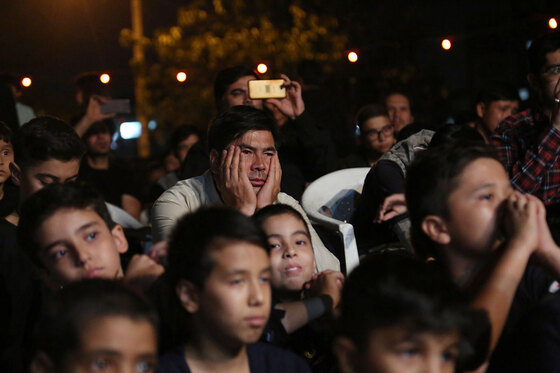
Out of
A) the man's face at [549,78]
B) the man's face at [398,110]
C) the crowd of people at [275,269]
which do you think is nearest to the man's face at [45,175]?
the crowd of people at [275,269]

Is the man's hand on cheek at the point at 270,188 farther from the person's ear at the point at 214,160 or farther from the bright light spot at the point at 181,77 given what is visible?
the bright light spot at the point at 181,77

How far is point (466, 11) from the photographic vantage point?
14.0 meters

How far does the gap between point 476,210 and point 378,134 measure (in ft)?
10.9

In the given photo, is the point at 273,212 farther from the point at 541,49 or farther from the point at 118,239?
the point at 541,49

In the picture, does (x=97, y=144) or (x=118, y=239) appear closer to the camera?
(x=118, y=239)

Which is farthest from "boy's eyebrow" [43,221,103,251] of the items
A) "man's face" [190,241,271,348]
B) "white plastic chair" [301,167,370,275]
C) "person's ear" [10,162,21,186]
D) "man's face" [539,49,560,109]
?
"man's face" [539,49,560,109]

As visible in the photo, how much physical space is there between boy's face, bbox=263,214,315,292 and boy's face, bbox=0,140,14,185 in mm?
1469

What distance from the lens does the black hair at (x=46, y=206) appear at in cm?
263

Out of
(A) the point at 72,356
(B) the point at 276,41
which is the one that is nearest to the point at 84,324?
(A) the point at 72,356

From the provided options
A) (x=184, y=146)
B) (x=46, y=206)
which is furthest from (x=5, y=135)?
(x=184, y=146)

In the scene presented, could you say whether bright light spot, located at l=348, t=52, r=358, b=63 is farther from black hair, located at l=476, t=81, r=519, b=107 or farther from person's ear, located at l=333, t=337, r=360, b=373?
person's ear, located at l=333, t=337, r=360, b=373

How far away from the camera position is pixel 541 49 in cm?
404

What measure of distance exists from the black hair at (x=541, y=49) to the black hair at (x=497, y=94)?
1.97 meters

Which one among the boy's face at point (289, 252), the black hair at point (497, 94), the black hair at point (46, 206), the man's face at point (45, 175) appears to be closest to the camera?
the black hair at point (46, 206)
